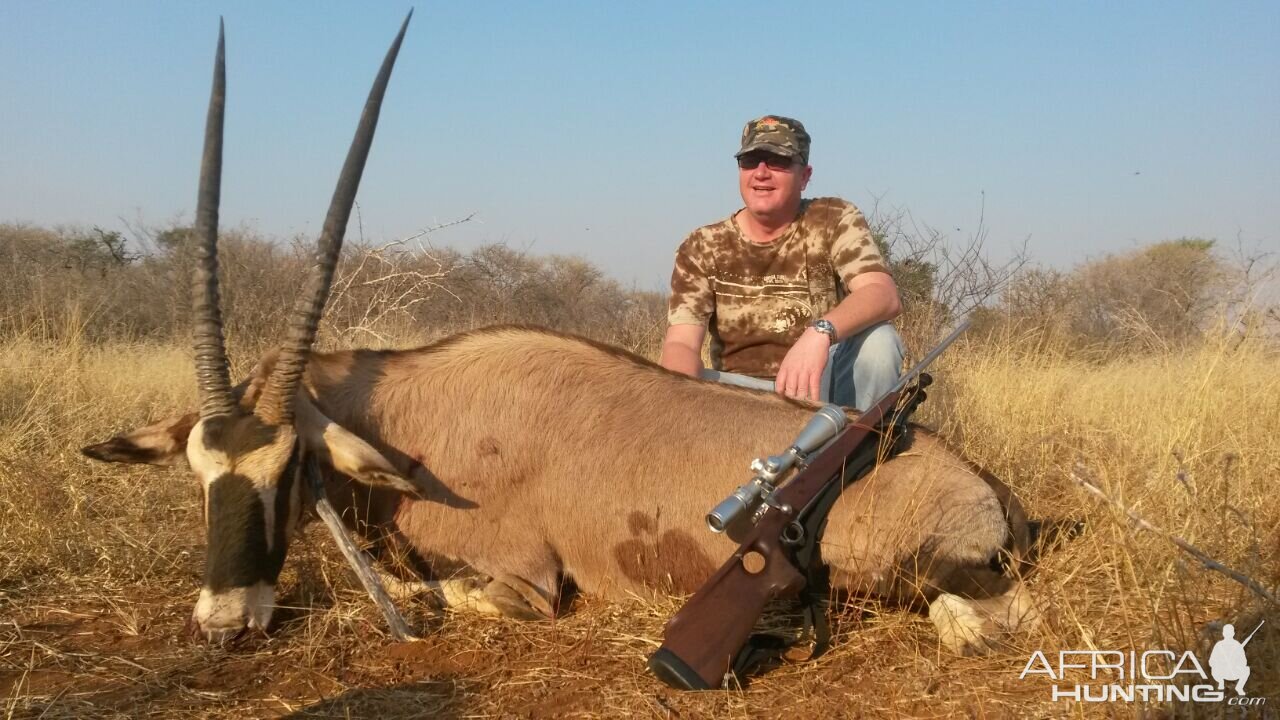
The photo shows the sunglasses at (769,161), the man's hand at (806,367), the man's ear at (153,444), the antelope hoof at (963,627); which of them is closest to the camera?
the antelope hoof at (963,627)

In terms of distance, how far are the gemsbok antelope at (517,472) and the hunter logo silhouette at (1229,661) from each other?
Answer: 26.7 inches

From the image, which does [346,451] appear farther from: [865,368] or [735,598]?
[865,368]

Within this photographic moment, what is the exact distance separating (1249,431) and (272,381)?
5301 mm

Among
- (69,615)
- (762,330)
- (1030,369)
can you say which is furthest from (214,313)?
(1030,369)

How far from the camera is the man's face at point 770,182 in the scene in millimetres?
4797

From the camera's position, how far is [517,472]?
11.6 feet

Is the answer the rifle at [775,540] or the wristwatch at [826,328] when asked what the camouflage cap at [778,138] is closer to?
the wristwatch at [826,328]

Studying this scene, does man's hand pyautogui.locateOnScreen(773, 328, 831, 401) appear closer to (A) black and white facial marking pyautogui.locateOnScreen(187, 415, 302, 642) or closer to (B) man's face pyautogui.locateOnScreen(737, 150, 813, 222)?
(B) man's face pyautogui.locateOnScreen(737, 150, 813, 222)

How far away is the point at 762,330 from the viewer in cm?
504

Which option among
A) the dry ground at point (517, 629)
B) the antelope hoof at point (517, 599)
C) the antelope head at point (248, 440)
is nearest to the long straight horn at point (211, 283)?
the antelope head at point (248, 440)

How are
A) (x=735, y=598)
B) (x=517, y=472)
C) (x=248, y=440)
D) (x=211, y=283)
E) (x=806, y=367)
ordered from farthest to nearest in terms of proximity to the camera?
(x=806, y=367) → (x=517, y=472) → (x=211, y=283) → (x=248, y=440) → (x=735, y=598)

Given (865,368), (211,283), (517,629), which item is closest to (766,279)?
(865,368)

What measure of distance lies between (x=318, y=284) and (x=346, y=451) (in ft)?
2.12

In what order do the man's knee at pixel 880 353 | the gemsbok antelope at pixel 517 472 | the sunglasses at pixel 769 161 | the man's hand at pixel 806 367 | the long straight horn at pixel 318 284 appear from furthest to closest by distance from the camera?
the sunglasses at pixel 769 161, the man's knee at pixel 880 353, the man's hand at pixel 806 367, the long straight horn at pixel 318 284, the gemsbok antelope at pixel 517 472
